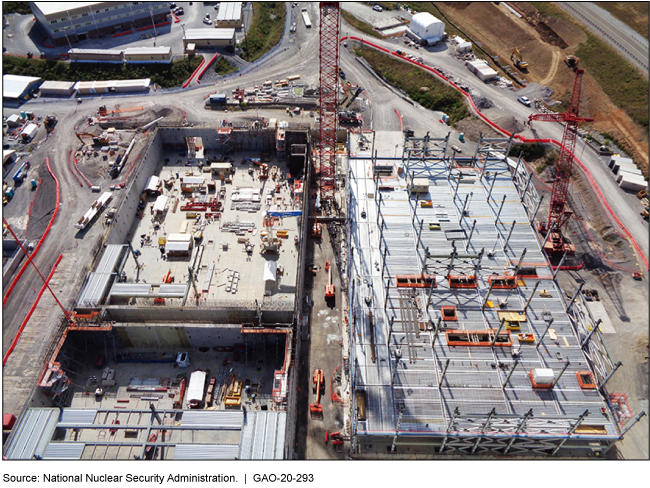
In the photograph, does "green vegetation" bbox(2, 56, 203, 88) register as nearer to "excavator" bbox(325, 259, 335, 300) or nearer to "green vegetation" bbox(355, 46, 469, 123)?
"green vegetation" bbox(355, 46, 469, 123)

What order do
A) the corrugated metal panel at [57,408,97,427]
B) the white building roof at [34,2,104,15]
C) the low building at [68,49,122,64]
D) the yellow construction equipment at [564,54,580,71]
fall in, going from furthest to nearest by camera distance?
the white building roof at [34,2,104,15] < the low building at [68,49,122,64] < the yellow construction equipment at [564,54,580,71] < the corrugated metal panel at [57,408,97,427]

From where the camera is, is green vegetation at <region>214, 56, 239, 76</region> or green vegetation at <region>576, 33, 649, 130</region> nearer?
green vegetation at <region>576, 33, 649, 130</region>

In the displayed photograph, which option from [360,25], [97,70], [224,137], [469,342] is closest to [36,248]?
[224,137]

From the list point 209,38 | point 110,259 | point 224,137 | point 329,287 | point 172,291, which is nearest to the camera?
point 172,291

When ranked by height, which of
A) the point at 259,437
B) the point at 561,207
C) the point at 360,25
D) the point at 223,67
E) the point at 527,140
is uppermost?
Answer: the point at 360,25

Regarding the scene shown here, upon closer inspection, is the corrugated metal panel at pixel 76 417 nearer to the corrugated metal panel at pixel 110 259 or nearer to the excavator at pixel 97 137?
the corrugated metal panel at pixel 110 259

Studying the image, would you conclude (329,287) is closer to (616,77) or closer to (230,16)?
(616,77)

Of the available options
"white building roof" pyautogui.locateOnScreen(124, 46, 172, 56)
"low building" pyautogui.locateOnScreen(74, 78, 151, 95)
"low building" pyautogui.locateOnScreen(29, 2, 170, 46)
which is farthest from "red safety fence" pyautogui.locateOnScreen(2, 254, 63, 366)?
"low building" pyautogui.locateOnScreen(29, 2, 170, 46)
